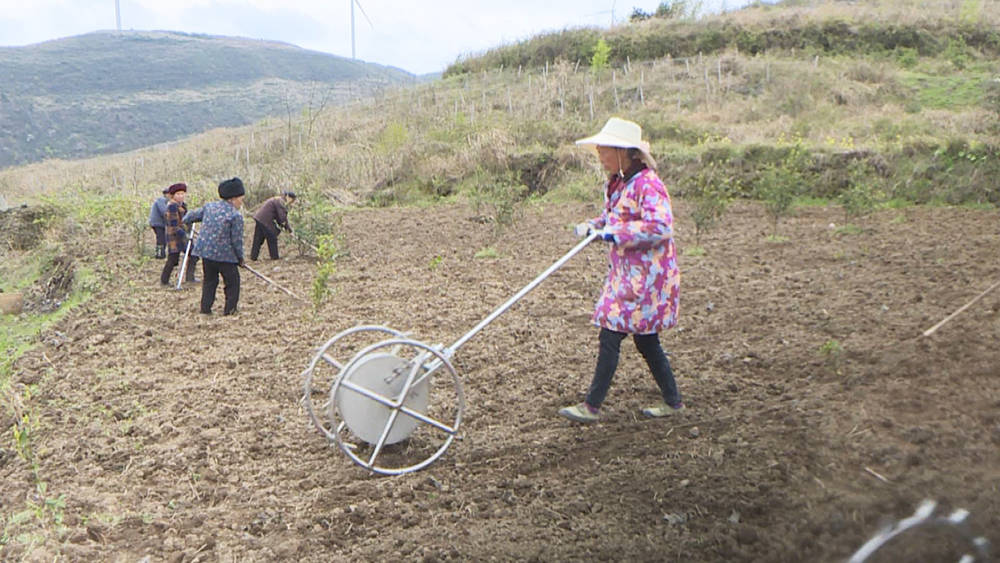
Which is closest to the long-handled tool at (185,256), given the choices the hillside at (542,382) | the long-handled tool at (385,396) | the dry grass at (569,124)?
the hillside at (542,382)

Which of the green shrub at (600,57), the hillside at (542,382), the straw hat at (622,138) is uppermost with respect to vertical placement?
the green shrub at (600,57)

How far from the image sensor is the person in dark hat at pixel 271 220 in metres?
10.7

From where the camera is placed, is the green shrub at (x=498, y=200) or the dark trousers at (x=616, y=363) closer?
the dark trousers at (x=616, y=363)

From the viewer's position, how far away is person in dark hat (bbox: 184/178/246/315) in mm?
7668

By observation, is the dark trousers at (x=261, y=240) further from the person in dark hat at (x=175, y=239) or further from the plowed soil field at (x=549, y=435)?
the plowed soil field at (x=549, y=435)

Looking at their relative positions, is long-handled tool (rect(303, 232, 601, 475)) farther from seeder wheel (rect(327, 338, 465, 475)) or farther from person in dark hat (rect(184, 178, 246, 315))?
person in dark hat (rect(184, 178, 246, 315))

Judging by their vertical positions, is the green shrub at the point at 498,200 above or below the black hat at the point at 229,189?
below

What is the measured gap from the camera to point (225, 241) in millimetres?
7688

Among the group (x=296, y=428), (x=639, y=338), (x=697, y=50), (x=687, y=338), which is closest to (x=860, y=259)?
(x=687, y=338)

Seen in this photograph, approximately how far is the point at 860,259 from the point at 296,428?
6.32 metres

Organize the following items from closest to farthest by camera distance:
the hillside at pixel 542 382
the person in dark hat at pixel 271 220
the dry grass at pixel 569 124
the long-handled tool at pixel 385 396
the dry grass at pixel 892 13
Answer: the hillside at pixel 542 382
the long-handled tool at pixel 385 396
the person in dark hat at pixel 271 220
the dry grass at pixel 569 124
the dry grass at pixel 892 13

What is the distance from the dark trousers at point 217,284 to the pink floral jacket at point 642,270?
4847mm

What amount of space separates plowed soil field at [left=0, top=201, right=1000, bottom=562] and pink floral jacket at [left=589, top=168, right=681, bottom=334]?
674 millimetres

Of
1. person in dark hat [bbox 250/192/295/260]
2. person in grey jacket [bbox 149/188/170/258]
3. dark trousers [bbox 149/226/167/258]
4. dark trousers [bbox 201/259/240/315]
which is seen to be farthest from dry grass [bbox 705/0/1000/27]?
dark trousers [bbox 201/259/240/315]
